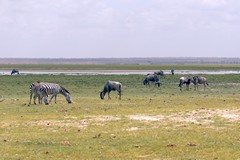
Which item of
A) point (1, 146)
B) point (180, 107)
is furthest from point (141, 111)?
point (1, 146)

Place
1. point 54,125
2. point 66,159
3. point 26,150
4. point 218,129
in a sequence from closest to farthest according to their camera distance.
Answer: point 66,159, point 26,150, point 218,129, point 54,125

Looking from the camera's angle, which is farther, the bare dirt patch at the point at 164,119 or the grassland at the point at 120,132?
the bare dirt patch at the point at 164,119

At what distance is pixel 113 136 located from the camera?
57.6 ft

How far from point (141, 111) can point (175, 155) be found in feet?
34.5

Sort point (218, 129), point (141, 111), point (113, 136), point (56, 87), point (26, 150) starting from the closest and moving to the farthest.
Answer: point (26, 150) < point (113, 136) < point (218, 129) < point (141, 111) < point (56, 87)

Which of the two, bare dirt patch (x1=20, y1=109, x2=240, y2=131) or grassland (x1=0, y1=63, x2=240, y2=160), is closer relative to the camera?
grassland (x1=0, y1=63, x2=240, y2=160)

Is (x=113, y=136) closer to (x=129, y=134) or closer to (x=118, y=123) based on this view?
(x=129, y=134)

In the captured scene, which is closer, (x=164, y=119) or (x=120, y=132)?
(x=120, y=132)

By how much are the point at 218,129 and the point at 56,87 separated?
14396 millimetres

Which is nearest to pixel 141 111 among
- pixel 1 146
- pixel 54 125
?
pixel 54 125

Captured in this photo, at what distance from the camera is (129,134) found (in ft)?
59.0

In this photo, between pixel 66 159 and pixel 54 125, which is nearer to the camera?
pixel 66 159

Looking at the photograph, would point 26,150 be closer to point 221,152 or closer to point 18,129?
point 18,129

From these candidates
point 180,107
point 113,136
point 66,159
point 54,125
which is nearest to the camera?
point 66,159
